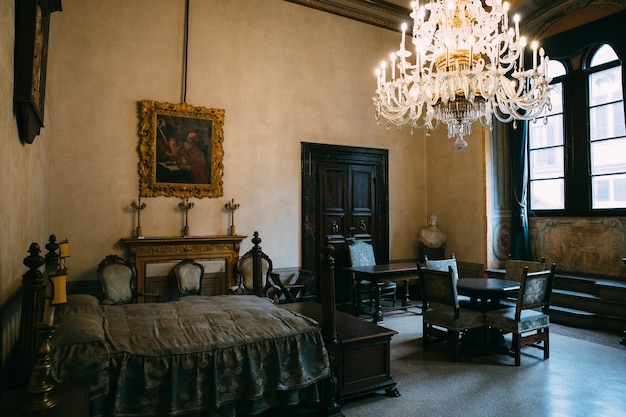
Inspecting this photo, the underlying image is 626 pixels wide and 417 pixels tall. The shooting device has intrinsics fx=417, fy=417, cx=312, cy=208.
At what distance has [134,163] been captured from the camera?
548cm

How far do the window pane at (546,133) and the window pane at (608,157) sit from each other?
0.55 metres

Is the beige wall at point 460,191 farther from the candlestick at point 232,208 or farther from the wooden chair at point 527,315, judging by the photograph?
the candlestick at point 232,208

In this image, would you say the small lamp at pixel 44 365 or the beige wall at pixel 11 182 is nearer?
the small lamp at pixel 44 365

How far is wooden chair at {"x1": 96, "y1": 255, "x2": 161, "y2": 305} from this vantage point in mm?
4723

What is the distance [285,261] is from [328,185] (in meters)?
1.47

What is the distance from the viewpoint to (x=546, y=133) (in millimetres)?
6625

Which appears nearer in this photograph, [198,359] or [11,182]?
[11,182]

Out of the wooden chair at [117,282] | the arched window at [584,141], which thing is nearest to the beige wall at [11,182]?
the wooden chair at [117,282]

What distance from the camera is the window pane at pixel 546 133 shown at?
6.46 m

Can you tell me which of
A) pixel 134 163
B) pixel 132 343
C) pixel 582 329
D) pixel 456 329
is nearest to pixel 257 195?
pixel 134 163

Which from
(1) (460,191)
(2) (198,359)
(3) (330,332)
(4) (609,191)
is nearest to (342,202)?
(1) (460,191)

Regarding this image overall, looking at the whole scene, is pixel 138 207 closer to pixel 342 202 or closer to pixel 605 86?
pixel 342 202

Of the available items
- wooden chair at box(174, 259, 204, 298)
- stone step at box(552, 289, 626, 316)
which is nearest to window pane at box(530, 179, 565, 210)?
stone step at box(552, 289, 626, 316)

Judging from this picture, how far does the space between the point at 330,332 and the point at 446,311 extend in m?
1.79
